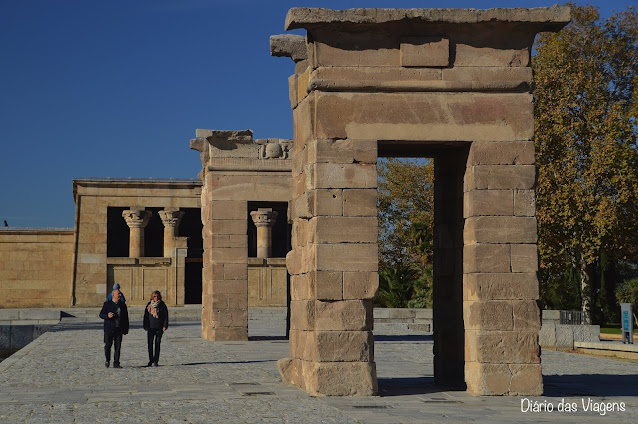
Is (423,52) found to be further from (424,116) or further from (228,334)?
(228,334)

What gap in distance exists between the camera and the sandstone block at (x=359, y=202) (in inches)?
437

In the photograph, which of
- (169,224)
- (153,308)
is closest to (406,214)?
(169,224)

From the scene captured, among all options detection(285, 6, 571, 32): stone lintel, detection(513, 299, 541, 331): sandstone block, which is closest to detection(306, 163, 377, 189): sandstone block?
detection(285, 6, 571, 32): stone lintel

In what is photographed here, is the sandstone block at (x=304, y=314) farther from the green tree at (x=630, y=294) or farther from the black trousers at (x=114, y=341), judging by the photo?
the green tree at (x=630, y=294)

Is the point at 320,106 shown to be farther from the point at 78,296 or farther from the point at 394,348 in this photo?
the point at 78,296

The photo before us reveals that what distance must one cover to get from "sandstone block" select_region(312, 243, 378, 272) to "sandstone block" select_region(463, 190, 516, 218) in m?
1.27

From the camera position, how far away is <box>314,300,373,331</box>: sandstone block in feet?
35.9

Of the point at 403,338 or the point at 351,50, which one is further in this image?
the point at 403,338

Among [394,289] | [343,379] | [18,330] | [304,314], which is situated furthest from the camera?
[394,289]

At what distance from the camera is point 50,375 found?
13.9 meters

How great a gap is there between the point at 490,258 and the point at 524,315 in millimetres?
756

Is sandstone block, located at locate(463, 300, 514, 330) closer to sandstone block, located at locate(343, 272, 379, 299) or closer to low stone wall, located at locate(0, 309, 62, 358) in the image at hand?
sandstone block, located at locate(343, 272, 379, 299)

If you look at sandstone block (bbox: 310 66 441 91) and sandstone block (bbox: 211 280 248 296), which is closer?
sandstone block (bbox: 310 66 441 91)

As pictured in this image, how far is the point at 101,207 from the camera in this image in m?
42.6
